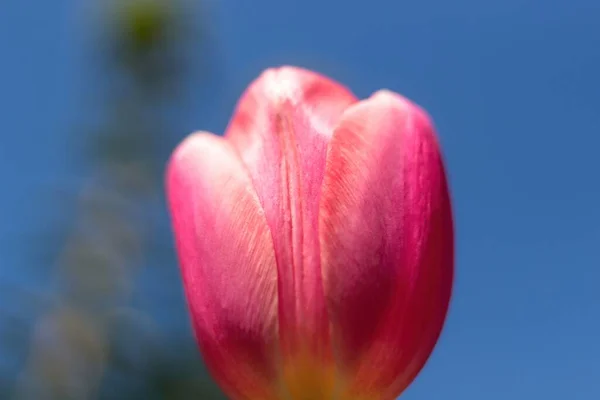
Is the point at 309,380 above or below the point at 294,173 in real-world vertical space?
below

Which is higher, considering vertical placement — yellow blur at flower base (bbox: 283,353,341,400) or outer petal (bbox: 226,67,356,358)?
outer petal (bbox: 226,67,356,358)

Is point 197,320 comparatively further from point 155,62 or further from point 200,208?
point 155,62

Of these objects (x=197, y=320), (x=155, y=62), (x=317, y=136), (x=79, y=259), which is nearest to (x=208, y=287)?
(x=197, y=320)

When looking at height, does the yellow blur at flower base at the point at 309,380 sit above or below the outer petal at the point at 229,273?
below

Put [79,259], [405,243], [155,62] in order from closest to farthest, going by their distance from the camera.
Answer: [405,243], [79,259], [155,62]

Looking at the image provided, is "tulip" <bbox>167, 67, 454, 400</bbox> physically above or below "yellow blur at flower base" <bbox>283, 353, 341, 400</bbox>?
above
